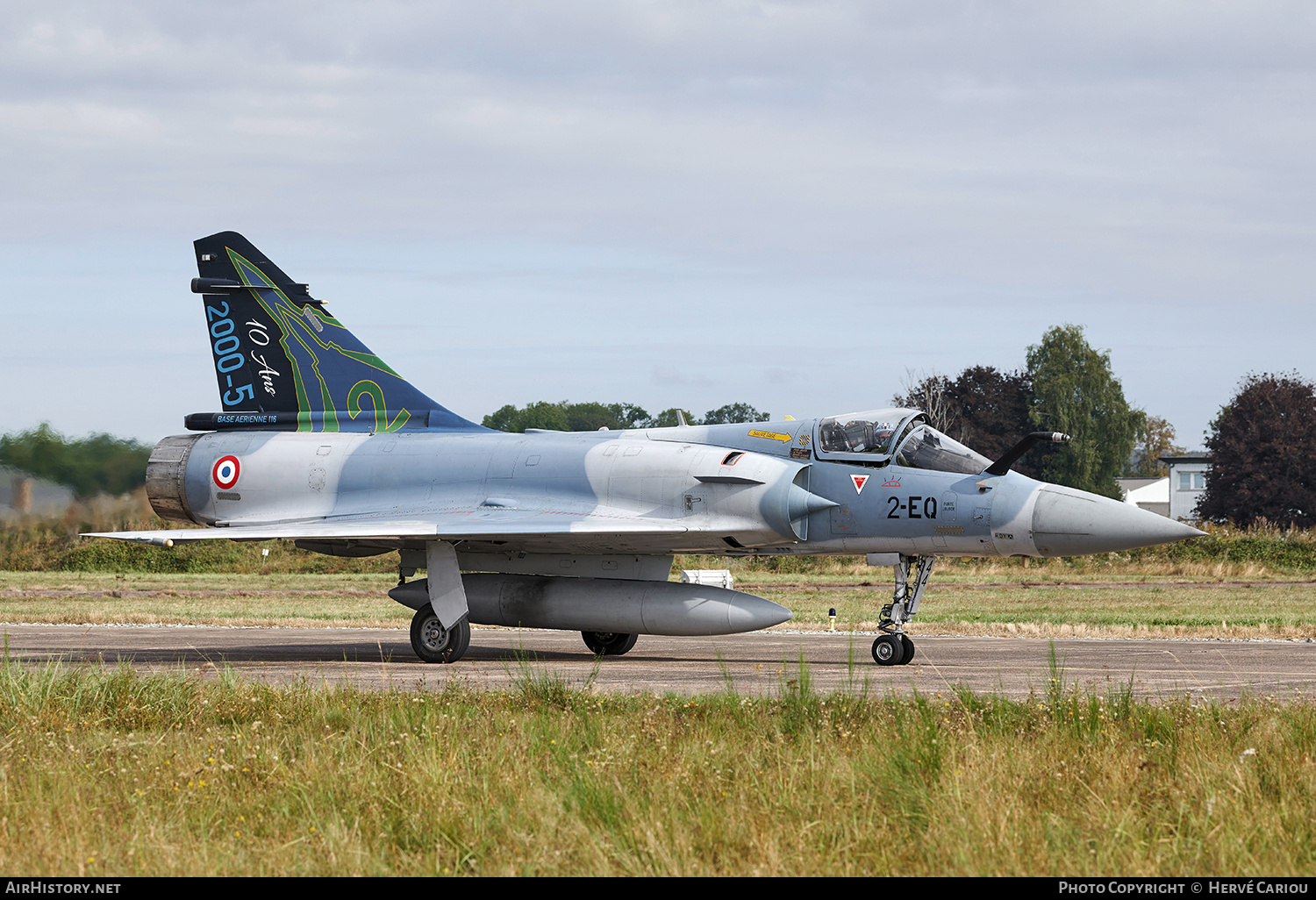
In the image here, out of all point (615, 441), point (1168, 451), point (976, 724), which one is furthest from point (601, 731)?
point (1168, 451)

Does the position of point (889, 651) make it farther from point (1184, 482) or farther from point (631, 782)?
point (1184, 482)

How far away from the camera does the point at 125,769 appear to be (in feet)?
21.3

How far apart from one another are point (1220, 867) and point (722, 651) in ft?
37.3

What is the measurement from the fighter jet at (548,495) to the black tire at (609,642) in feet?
0.09

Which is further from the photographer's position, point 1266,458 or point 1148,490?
point 1148,490

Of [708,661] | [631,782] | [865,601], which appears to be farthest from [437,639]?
[865,601]

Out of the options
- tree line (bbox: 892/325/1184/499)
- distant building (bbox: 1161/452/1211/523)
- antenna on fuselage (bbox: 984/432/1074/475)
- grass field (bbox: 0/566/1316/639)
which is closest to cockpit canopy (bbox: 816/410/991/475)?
antenna on fuselage (bbox: 984/432/1074/475)

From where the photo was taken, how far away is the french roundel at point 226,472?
55.1 ft

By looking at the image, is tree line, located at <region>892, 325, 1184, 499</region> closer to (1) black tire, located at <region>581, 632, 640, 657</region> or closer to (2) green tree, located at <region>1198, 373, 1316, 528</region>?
(2) green tree, located at <region>1198, 373, 1316, 528</region>

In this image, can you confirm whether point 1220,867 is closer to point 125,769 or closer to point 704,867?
point 704,867

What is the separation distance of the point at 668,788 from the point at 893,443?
9169 mm

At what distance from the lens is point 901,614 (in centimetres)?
1427

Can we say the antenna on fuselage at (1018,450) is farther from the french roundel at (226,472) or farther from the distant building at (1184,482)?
the distant building at (1184,482)

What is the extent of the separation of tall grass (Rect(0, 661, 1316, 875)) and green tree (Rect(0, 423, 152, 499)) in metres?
13.6
